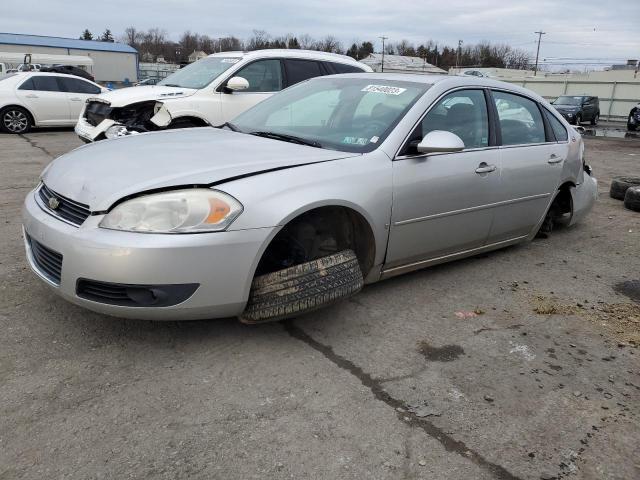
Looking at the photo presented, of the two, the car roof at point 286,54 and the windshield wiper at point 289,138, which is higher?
the car roof at point 286,54

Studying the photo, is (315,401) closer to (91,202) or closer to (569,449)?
(569,449)

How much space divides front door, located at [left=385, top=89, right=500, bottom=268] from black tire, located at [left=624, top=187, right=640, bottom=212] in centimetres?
355

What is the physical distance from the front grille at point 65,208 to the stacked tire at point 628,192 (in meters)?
6.42

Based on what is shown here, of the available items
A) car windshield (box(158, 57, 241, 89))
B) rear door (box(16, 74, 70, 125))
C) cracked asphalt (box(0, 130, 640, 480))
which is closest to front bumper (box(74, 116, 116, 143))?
car windshield (box(158, 57, 241, 89))

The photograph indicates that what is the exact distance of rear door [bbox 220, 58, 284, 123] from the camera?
7613 millimetres

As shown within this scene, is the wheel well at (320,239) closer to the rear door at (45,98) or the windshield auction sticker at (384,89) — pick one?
the windshield auction sticker at (384,89)

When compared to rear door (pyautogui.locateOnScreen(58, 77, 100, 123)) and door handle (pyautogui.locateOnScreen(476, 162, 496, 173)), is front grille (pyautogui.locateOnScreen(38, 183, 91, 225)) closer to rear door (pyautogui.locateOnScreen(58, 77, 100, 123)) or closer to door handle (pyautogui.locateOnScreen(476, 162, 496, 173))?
door handle (pyautogui.locateOnScreen(476, 162, 496, 173))

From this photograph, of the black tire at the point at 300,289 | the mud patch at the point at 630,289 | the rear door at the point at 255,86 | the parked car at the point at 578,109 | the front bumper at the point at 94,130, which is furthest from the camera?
the parked car at the point at 578,109

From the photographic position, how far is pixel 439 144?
343cm

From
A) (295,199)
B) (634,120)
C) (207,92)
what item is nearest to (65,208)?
(295,199)

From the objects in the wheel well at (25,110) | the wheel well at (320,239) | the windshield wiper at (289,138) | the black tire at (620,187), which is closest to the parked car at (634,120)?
the black tire at (620,187)

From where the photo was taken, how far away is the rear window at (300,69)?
8094 millimetres

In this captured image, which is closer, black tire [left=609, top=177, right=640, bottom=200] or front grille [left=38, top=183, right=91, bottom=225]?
front grille [left=38, top=183, right=91, bottom=225]

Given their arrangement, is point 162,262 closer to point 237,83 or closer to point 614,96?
point 237,83
